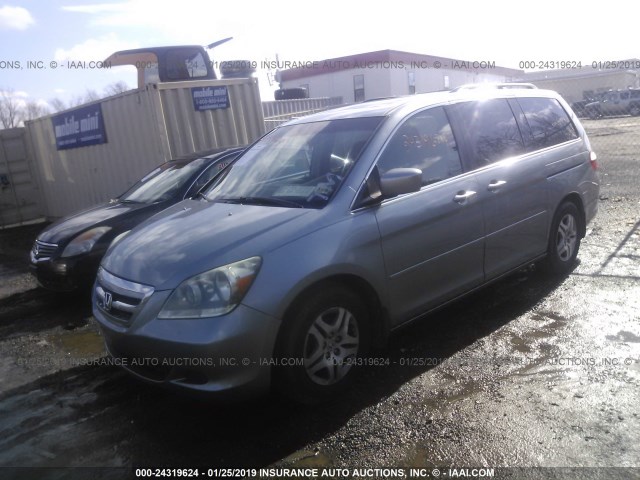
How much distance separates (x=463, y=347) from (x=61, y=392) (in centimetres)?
299

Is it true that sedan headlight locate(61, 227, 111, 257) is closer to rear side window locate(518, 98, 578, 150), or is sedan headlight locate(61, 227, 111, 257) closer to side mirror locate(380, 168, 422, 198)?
side mirror locate(380, 168, 422, 198)

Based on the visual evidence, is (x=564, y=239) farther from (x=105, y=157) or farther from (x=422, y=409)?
(x=105, y=157)

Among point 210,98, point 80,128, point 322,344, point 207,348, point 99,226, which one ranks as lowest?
point 322,344

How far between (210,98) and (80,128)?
3251 millimetres

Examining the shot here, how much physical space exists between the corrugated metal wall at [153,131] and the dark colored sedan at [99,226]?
2.33m

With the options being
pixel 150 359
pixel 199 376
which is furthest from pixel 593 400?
pixel 150 359

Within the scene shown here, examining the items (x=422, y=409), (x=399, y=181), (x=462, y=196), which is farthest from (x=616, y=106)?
(x=422, y=409)

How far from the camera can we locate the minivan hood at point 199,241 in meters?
3.09

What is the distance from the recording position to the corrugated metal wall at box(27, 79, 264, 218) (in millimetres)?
8695

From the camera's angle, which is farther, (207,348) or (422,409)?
(422,409)

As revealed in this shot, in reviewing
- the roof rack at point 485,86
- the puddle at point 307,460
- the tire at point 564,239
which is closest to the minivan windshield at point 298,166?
the roof rack at point 485,86

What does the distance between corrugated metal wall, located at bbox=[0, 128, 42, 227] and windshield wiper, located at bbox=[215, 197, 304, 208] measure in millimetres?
11197

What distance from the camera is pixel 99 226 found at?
5895 mm

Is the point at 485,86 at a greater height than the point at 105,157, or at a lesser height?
greater
